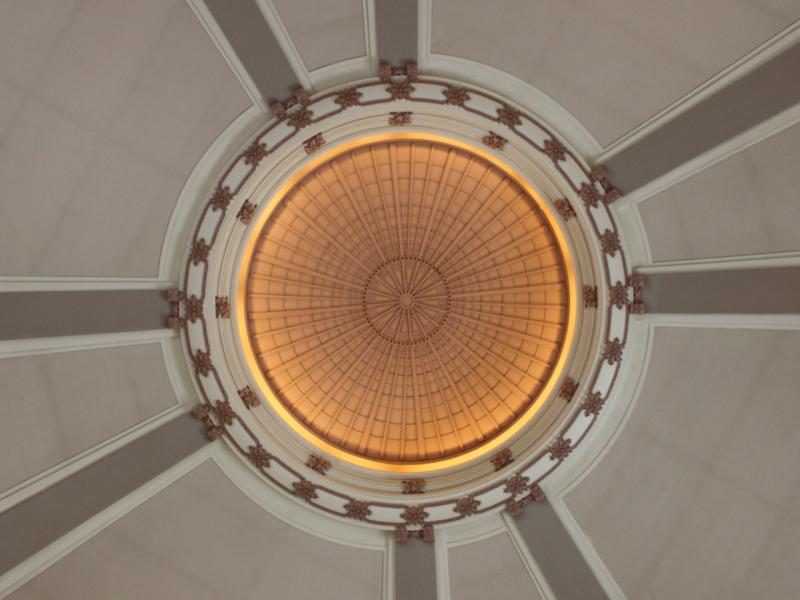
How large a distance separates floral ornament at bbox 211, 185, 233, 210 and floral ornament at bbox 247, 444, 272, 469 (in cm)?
356

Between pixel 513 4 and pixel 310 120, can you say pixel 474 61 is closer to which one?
pixel 513 4

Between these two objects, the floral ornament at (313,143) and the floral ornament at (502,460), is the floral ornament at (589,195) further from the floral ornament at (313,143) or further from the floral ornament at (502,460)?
the floral ornament at (502,460)

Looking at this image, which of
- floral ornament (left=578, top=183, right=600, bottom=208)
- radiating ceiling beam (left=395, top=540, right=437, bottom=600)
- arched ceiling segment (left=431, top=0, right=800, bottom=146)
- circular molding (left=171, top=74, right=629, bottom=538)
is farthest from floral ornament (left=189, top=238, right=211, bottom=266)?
floral ornament (left=578, top=183, right=600, bottom=208)

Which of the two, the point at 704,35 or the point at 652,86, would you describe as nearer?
the point at 704,35

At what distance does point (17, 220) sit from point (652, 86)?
785 cm

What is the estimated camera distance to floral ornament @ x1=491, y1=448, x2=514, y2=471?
890 cm

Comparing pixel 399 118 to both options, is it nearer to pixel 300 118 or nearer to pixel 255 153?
pixel 300 118

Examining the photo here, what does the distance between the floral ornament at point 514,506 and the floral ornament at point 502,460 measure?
0.55 meters

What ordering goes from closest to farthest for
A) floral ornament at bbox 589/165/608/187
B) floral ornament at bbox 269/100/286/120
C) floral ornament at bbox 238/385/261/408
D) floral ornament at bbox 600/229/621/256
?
floral ornament at bbox 269/100/286/120
floral ornament at bbox 589/165/608/187
floral ornament at bbox 600/229/621/256
floral ornament at bbox 238/385/261/408

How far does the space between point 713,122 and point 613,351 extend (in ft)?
10.6

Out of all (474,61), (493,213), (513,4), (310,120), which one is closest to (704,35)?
(513,4)

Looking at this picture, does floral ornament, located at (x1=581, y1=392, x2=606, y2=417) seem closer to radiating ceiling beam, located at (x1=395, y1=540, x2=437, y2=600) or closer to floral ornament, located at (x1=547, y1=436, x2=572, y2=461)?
floral ornament, located at (x1=547, y1=436, x2=572, y2=461)

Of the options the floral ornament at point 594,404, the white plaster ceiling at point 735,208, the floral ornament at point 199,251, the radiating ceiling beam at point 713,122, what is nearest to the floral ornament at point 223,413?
the floral ornament at point 199,251

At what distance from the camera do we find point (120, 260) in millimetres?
7695
